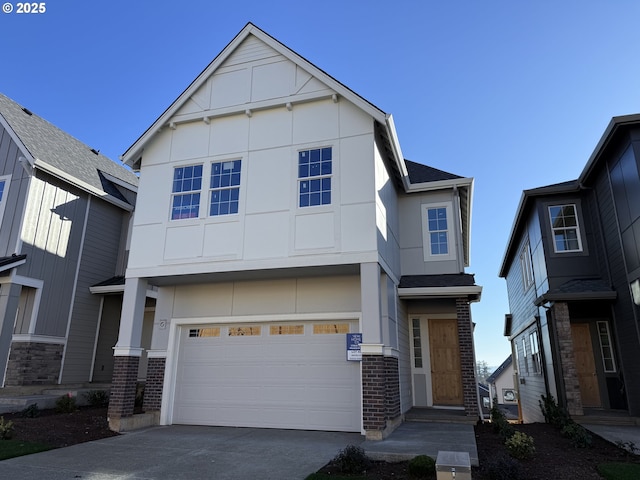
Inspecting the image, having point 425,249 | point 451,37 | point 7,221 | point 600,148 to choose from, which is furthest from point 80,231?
point 600,148

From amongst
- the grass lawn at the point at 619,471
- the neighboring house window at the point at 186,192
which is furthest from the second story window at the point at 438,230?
the grass lawn at the point at 619,471

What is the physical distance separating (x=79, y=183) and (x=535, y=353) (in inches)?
664

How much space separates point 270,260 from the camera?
9.95 meters

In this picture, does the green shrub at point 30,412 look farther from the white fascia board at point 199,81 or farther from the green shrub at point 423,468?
the green shrub at point 423,468

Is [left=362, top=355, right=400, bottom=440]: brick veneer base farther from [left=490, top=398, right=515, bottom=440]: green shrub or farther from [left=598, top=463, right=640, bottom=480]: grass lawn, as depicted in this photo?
[left=598, top=463, right=640, bottom=480]: grass lawn

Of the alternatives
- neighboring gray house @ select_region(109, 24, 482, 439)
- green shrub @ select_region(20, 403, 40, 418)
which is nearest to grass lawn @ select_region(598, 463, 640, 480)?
neighboring gray house @ select_region(109, 24, 482, 439)

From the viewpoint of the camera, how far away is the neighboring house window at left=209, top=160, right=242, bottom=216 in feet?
35.2

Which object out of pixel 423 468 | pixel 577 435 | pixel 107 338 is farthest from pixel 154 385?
pixel 577 435

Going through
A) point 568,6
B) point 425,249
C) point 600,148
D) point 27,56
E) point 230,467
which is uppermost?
point 27,56

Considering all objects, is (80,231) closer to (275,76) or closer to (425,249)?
(275,76)

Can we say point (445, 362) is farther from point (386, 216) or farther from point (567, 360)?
point (386, 216)

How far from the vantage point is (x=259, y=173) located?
10664 mm

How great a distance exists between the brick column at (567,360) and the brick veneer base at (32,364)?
47.8 feet

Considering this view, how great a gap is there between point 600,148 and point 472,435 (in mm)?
7783
